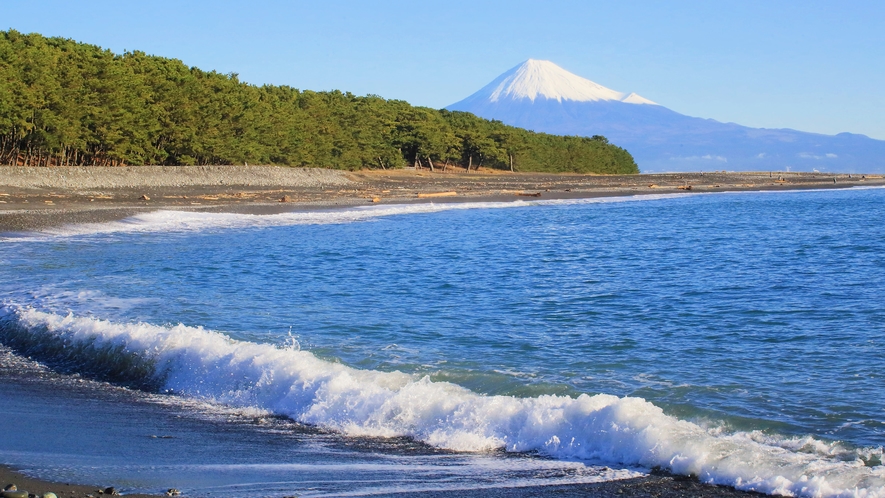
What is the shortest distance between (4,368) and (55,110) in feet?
139

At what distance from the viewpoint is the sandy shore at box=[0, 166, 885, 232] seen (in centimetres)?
3453

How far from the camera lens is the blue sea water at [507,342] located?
7.41m

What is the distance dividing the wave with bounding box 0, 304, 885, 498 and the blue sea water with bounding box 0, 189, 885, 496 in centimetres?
Result: 3

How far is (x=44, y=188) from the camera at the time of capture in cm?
4081

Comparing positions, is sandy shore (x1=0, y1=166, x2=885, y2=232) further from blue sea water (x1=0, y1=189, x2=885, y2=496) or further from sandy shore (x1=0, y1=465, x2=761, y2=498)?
sandy shore (x1=0, y1=465, x2=761, y2=498)

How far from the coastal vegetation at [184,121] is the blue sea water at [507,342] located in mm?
25193

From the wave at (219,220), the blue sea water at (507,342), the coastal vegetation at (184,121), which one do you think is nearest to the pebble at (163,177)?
the coastal vegetation at (184,121)

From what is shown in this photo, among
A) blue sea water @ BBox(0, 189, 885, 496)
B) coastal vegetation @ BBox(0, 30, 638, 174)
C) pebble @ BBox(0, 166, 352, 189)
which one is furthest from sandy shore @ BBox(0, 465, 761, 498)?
coastal vegetation @ BBox(0, 30, 638, 174)

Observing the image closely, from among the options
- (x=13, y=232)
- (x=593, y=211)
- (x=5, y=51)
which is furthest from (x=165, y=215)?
(x=593, y=211)

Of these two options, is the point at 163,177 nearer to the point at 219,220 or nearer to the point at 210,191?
the point at 210,191

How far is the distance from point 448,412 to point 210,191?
43630 millimetres

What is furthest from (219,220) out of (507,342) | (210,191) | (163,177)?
(507,342)

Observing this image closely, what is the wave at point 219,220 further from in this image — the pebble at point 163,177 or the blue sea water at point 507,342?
the pebble at point 163,177

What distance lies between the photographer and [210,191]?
4922cm
